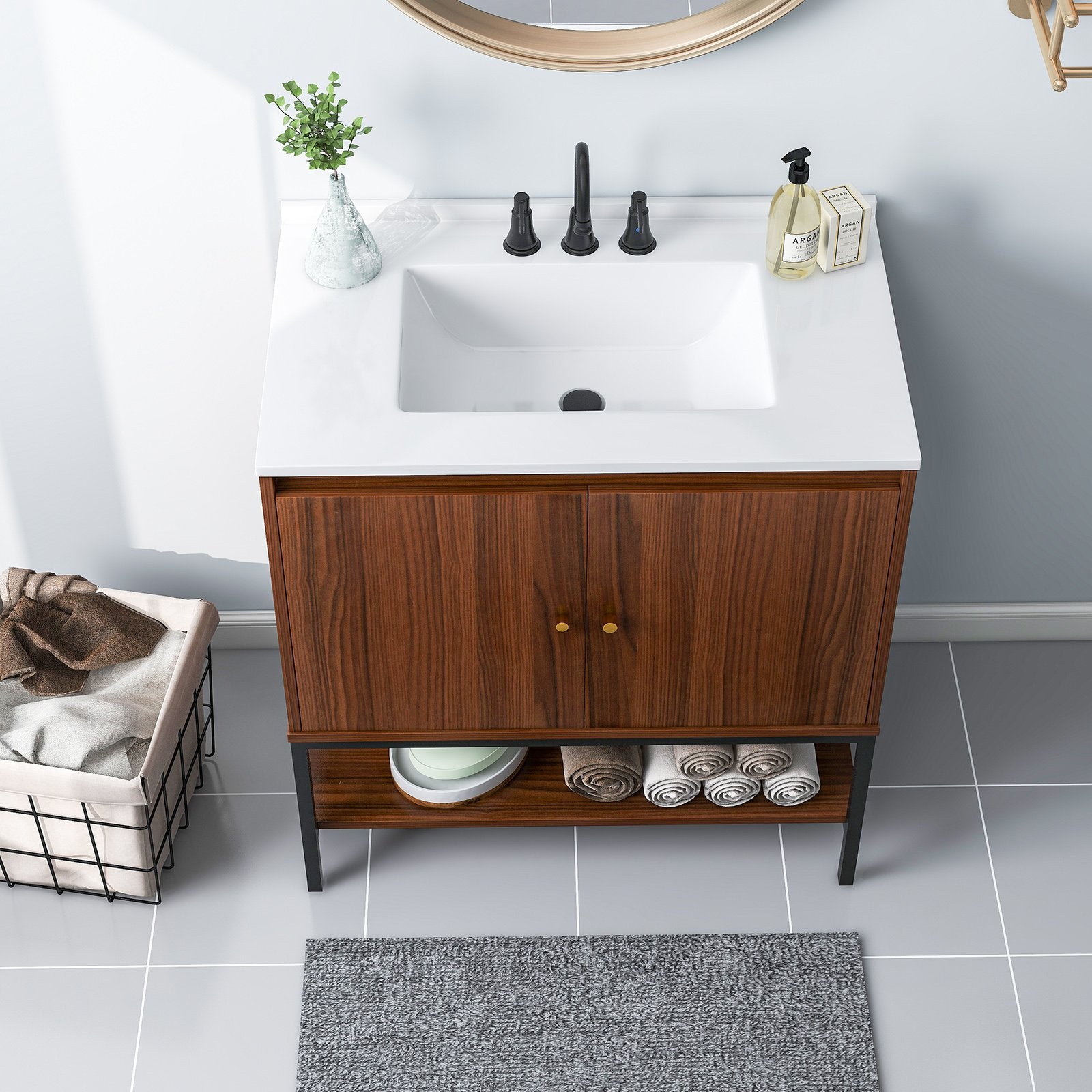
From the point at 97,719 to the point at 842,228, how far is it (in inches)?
49.8

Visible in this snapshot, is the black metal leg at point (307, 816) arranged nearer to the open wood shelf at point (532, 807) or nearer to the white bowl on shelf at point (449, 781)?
the open wood shelf at point (532, 807)

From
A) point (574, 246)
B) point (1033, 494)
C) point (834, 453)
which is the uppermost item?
point (574, 246)

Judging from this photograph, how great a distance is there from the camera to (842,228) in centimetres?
174

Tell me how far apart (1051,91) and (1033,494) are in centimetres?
72

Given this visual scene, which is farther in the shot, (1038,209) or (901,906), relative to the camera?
(901,906)

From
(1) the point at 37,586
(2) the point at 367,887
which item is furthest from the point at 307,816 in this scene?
(1) the point at 37,586

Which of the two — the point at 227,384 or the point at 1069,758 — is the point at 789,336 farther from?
the point at 1069,758

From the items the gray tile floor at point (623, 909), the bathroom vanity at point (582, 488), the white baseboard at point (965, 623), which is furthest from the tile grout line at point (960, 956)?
the white baseboard at point (965, 623)

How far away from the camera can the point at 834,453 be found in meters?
1.56

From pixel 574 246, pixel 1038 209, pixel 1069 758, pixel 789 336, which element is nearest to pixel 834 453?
pixel 789 336

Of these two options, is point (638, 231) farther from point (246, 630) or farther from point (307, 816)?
point (246, 630)

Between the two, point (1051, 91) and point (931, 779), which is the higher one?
point (1051, 91)

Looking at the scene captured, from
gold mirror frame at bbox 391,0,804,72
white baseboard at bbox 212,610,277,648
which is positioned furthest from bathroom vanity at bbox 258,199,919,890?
white baseboard at bbox 212,610,277,648

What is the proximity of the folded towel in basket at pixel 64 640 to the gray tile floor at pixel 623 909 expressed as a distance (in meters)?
0.30
